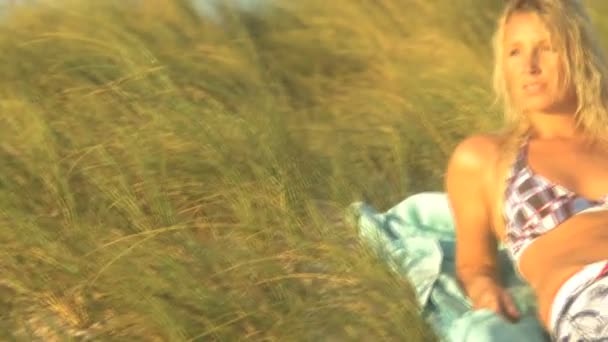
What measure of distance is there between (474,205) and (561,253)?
0.35m

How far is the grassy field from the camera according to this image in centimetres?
258

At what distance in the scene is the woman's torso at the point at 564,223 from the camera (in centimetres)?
252

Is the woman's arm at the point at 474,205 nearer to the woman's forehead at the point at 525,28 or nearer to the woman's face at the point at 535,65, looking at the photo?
the woman's face at the point at 535,65

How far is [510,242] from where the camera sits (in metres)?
2.80

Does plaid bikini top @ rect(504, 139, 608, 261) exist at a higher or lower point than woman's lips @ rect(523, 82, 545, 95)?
lower

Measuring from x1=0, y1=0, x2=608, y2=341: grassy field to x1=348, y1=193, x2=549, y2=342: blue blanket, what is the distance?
7 centimetres

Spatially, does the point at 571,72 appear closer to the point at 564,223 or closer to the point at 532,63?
the point at 532,63

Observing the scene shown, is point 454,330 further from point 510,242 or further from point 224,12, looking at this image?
point 224,12

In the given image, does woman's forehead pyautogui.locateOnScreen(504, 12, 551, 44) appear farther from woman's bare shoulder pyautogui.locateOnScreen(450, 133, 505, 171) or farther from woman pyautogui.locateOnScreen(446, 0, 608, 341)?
woman's bare shoulder pyautogui.locateOnScreen(450, 133, 505, 171)

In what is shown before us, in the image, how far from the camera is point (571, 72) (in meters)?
2.84

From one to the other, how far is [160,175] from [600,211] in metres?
1.28

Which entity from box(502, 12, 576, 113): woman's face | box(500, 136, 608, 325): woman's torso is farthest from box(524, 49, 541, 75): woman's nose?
box(500, 136, 608, 325): woman's torso

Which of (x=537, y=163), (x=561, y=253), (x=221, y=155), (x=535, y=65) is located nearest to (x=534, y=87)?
(x=535, y=65)

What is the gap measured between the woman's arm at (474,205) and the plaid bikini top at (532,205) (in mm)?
77
